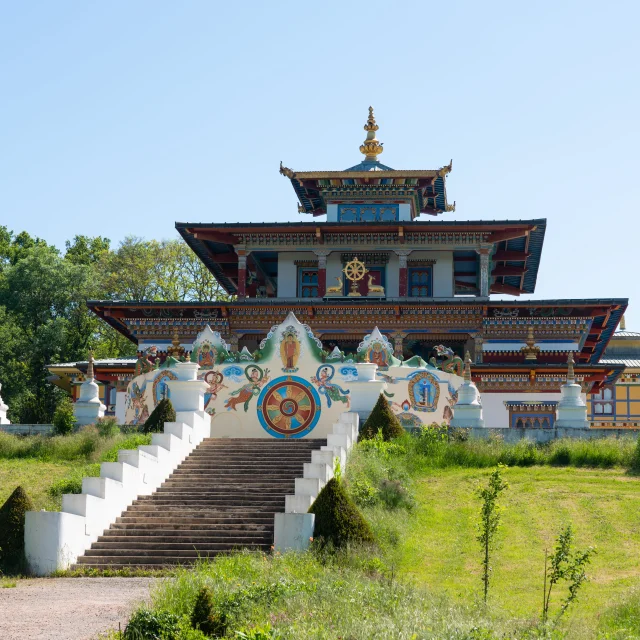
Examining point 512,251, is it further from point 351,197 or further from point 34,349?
point 34,349

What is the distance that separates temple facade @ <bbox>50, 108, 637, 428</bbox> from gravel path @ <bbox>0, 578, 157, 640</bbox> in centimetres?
2250

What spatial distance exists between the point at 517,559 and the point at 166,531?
22.4 feet

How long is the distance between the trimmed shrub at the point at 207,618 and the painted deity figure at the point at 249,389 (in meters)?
18.6

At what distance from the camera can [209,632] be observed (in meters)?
14.1

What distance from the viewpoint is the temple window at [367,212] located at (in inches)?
1954

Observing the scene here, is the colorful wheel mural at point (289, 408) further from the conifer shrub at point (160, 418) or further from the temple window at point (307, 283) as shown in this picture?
the temple window at point (307, 283)

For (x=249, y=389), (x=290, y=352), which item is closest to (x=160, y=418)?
(x=249, y=389)

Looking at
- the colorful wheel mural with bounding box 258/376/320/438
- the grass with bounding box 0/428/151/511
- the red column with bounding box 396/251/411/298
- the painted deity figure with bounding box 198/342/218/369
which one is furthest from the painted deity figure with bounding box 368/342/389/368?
the red column with bounding box 396/251/411/298

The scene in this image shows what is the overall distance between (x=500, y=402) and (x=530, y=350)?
3023 millimetres

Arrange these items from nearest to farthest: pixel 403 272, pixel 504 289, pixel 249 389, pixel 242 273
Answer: pixel 249 389, pixel 403 272, pixel 242 273, pixel 504 289

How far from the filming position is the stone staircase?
21594 mm

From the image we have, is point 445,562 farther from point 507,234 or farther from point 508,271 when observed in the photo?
point 508,271

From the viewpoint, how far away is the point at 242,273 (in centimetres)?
4794

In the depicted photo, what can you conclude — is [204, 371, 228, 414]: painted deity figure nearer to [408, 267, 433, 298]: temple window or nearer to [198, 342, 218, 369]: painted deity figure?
[198, 342, 218, 369]: painted deity figure
